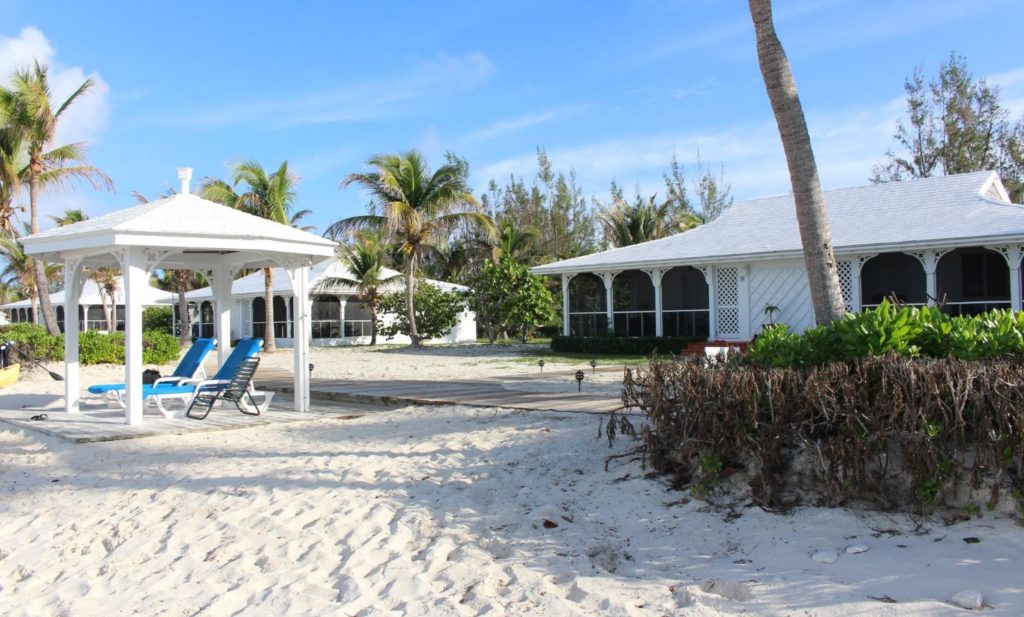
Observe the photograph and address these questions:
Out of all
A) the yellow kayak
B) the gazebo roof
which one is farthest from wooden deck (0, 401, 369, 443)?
the yellow kayak

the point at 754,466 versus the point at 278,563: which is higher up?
the point at 754,466

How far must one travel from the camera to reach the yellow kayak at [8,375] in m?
15.2

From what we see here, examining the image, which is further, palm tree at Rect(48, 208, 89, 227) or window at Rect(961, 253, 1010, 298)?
palm tree at Rect(48, 208, 89, 227)

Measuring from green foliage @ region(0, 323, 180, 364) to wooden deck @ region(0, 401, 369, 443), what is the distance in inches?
332

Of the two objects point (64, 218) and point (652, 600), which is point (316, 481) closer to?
point (652, 600)

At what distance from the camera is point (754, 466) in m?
5.47

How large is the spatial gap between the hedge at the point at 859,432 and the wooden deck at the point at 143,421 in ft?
19.6

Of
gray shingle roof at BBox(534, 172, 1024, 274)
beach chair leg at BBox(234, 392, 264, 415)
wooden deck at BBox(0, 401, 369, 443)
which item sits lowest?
wooden deck at BBox(0, 401, 369, 443)

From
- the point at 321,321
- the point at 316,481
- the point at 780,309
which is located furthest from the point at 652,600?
the point at 321,321

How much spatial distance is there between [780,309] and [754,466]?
16394mm

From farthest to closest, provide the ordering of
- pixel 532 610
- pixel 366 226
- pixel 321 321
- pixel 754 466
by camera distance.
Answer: pixel 321 321 → pixel 366 226 → pixel 754 466 → pixel 532 610

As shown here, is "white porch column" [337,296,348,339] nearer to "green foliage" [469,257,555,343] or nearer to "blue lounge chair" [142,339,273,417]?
"green foliage" [469,257,555,343]

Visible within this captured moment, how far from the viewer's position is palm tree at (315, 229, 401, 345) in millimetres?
31969

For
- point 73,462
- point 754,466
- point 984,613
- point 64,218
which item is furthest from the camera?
point 64,218
